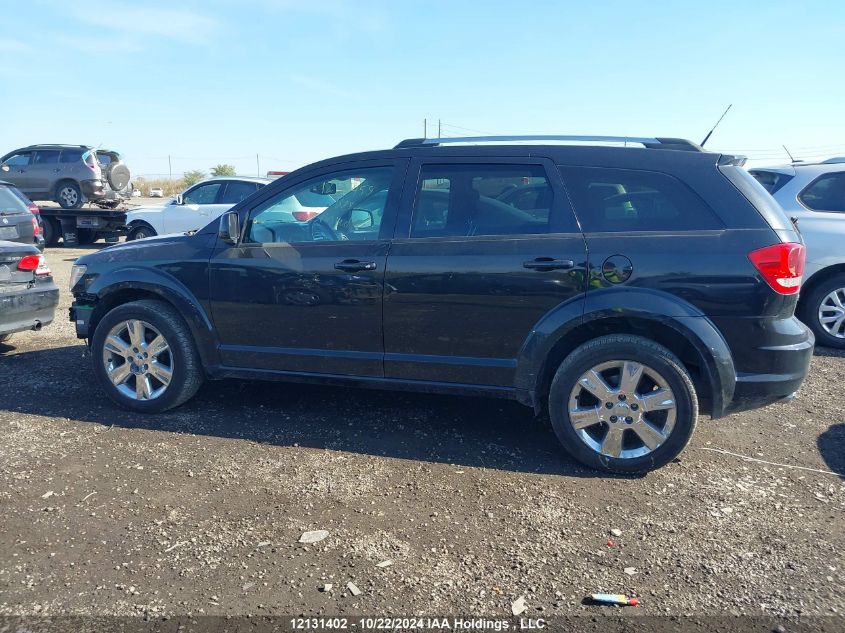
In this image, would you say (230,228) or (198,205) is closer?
(230,228)

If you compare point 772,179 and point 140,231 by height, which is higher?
point 772,179

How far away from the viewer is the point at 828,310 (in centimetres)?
673

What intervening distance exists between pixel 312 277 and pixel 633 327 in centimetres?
205

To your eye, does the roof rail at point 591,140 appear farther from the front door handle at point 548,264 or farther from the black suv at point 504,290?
the front door handle at point 548,264

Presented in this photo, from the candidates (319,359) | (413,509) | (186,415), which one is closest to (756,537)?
(413,509)

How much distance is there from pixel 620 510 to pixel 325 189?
2.80 metres

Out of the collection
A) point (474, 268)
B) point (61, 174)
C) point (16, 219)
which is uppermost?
point (61, 174)

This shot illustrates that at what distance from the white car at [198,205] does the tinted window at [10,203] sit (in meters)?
2.72

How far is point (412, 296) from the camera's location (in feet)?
13.6

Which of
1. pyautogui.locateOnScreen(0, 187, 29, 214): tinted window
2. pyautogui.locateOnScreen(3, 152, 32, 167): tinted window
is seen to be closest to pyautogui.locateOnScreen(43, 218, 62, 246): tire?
pyautogui.locateOnScreen(3, 152, 32, 167): tinted window

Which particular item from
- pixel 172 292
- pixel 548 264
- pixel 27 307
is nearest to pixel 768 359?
pixel 548 264

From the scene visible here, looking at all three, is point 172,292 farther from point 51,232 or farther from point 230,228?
point 51,232

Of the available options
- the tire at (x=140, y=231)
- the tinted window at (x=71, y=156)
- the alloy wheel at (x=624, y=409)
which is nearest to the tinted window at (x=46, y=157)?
the tinted window at (x=71, y=156)

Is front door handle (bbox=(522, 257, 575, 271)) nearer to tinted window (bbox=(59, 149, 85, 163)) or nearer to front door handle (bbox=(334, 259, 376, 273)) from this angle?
front door handle (bbox=(334, 259, 376, 273))
